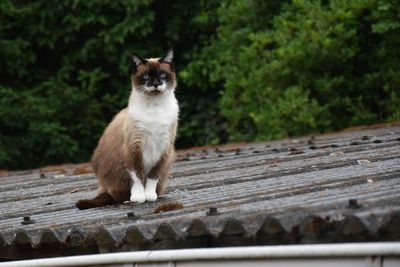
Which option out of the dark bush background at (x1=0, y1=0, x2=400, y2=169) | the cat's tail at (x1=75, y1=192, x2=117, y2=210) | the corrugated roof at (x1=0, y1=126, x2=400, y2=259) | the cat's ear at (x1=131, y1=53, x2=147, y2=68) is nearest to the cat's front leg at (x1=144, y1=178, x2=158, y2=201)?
the corrugated roof at (x1=0, y1=126, x2=400, y2=259)

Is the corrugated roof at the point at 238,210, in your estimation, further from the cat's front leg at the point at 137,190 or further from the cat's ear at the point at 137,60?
the cat's ear at the point at 137,60

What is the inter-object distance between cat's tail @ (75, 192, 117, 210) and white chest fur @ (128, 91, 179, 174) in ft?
1.11

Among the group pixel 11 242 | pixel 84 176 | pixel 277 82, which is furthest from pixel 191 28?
pixel 11 242

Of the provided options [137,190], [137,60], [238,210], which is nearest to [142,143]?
[137,190]

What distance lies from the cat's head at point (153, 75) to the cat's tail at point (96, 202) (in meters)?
0.73

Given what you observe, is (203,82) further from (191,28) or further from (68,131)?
(68,131)

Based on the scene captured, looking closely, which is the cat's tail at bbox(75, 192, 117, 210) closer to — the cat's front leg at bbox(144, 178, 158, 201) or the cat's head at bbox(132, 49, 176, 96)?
the cat's front leg at bbox(144, 178, 158, 201)

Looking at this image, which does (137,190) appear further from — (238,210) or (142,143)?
(238,210)

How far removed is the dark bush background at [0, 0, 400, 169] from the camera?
1487cm

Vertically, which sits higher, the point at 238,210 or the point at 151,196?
the point at 238,210

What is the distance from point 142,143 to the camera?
268 inches

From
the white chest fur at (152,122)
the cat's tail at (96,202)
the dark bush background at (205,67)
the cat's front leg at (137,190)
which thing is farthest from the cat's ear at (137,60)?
the dark bush background at (205,67)

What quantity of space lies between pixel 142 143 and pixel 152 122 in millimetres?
152

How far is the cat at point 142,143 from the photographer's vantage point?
6.83 metres
